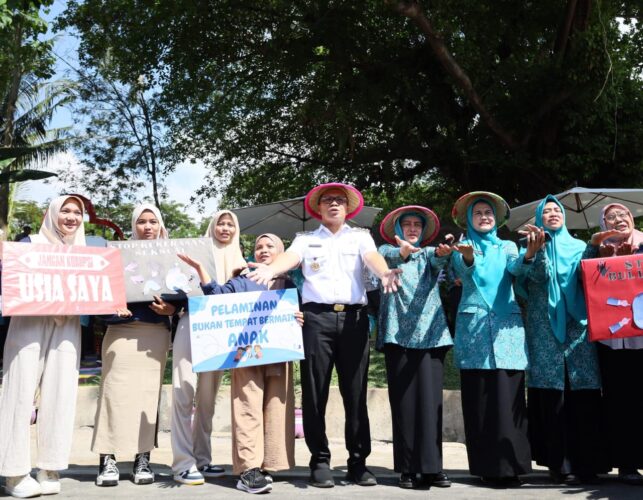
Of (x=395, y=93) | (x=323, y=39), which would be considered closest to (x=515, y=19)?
(x=395, y=93)

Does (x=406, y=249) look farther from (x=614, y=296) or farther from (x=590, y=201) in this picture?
(x=590, y=201)

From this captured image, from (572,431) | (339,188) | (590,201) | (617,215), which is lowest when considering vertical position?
(572,431)

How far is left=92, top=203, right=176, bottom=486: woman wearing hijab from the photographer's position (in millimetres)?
4816

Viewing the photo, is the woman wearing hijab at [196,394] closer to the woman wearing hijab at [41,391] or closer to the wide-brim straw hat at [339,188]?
the wide-brim straw hat at [339,188]

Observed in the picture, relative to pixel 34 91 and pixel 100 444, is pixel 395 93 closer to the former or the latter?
pixel 100 444

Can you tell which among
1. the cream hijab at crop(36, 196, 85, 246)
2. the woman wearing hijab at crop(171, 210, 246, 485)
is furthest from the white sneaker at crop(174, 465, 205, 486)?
the cream hijab at crop(36, 196, 85, 246)

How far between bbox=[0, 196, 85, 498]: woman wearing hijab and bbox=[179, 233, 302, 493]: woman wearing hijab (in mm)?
960

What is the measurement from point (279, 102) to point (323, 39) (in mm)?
2265

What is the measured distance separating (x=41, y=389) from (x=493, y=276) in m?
3.23

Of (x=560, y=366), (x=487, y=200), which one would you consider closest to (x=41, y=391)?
(x=487, y=200)

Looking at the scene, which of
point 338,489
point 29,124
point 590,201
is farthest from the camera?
point 29,124

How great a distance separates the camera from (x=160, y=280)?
503 centimetres

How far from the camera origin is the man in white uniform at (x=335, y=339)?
15.9 ft

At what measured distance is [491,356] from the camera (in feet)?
15.5
